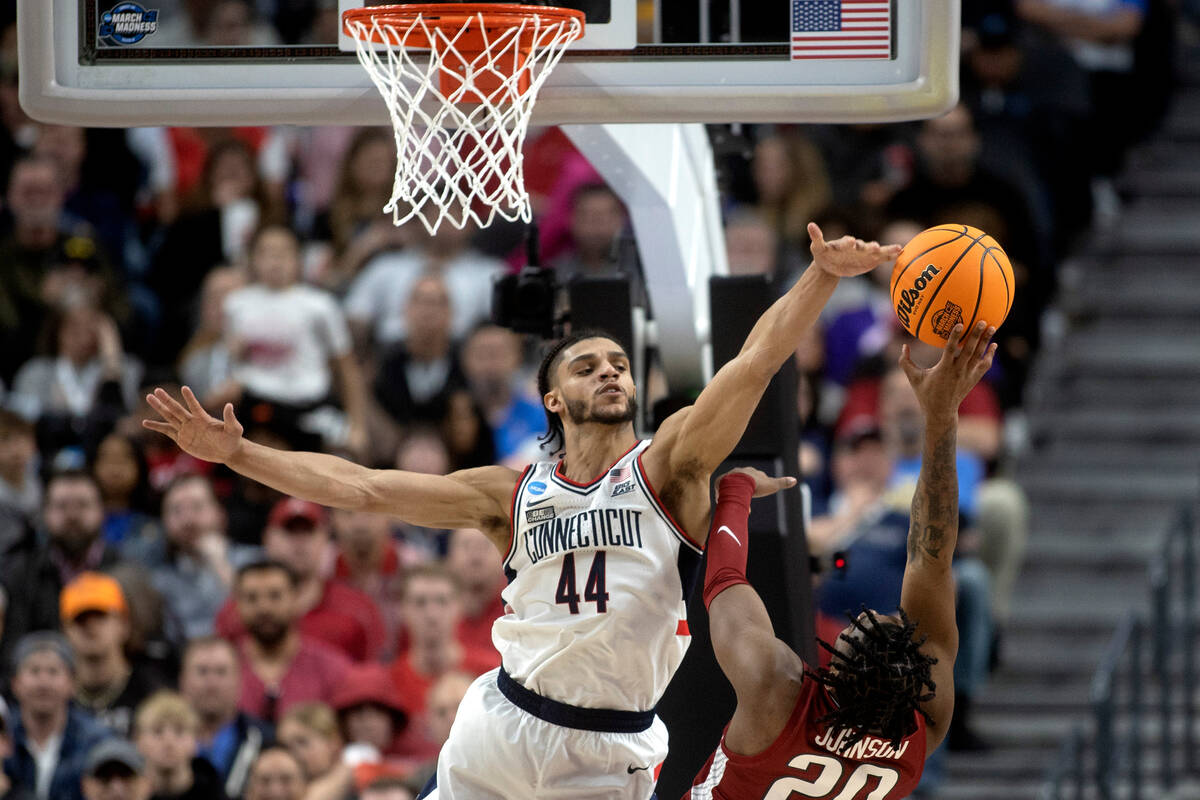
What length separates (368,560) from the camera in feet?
33.0

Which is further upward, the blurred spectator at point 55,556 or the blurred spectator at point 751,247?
the blurred spectator at point 751,247

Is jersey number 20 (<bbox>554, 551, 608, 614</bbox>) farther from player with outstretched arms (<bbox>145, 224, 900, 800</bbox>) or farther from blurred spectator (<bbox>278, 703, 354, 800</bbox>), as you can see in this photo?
blurred spectator (<bbox>278, 703, 354, 800</bbox>)

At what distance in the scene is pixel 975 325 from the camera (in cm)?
545

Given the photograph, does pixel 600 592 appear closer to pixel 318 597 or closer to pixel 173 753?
pixel 173 753

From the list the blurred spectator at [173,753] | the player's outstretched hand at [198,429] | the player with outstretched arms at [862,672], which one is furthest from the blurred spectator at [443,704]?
the player's outstretched hand at [198,429]

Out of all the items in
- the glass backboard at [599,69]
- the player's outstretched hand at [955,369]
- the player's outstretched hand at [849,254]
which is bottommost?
the player's outstretched hand at [955,369]

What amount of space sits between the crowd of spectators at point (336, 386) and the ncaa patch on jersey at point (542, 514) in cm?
160

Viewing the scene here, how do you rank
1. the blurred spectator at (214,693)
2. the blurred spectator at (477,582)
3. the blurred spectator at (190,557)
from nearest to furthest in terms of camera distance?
1. the blurred spectator at (214,693)
2. the blurred spectator at (477,582)
3. the blurred spectator at (190,557)

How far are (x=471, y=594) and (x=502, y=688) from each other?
12.5ft

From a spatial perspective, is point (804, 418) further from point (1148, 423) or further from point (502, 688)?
point (502, 688)

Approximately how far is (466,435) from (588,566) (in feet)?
16.4

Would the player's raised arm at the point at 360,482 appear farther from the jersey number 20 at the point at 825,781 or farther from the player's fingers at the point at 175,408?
the jersey number 20 at the point at 825,781

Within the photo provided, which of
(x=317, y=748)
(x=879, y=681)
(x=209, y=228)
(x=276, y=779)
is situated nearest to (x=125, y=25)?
(x=879, y=681)

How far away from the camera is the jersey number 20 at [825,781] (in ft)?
18.5
